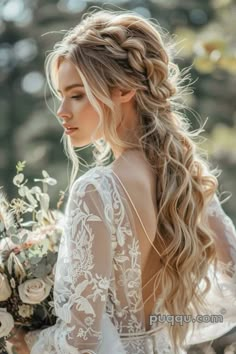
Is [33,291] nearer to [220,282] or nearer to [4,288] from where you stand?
[4,288]

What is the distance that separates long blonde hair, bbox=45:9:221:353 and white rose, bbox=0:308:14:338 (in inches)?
16.5

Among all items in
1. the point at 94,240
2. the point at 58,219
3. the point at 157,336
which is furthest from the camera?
the point at 58,219

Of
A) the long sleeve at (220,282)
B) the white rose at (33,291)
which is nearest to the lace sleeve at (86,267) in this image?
the white rose at (33,291)

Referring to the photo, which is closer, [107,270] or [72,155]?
[107,270]

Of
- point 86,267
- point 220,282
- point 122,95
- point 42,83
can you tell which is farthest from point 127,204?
point 42,83

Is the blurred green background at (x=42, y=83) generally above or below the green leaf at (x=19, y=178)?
below

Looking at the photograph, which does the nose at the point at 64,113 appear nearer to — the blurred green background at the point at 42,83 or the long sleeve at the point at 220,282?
the long sleeve at the point at 220,282

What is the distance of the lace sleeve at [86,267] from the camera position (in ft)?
7.47

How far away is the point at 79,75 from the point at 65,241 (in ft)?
1.48

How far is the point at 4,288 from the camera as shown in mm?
2469

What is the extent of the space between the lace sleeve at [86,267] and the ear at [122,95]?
0.83 ft

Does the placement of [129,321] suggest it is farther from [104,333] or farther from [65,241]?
[65,241]

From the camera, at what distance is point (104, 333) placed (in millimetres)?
2350

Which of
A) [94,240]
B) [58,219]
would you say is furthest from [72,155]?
[94,240]
